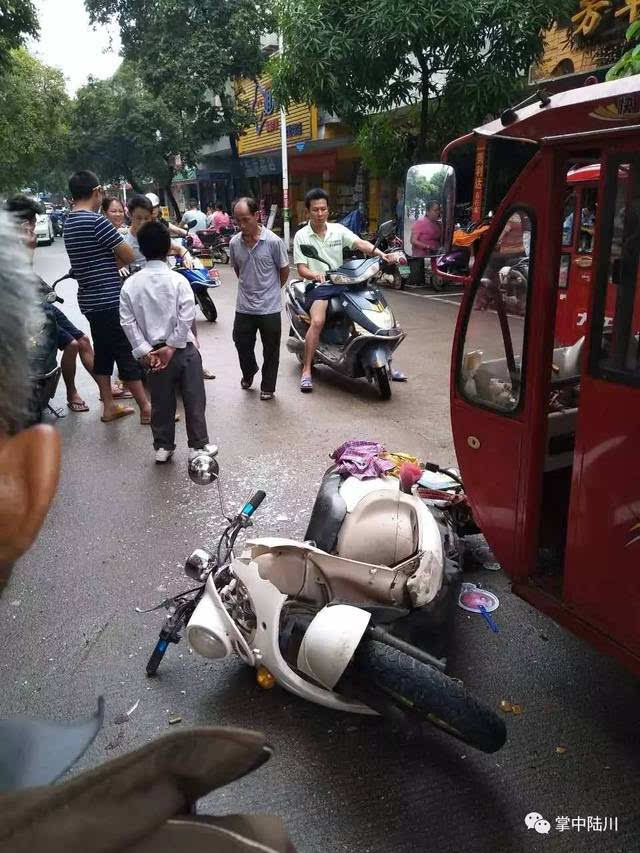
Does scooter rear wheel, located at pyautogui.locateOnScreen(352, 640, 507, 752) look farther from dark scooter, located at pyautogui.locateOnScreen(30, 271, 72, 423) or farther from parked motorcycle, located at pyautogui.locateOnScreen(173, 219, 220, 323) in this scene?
parked motorcycle, located at pyautogui.locateOnScreen(173, 219, 220, 323)

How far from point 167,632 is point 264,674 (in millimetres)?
415

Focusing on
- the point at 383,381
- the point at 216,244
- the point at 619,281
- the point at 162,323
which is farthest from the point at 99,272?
the point at 216,244

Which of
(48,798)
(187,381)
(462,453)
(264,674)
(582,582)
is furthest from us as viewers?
(187,381)

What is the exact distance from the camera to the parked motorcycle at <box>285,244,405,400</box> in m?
5.99

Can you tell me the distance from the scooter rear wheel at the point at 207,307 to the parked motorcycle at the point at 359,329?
10.4ft

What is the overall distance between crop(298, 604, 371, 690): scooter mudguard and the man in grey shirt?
13.4 ft

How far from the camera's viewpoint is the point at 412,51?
388 inches

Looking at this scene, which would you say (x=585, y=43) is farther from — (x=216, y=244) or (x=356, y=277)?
(x=216, y=244)

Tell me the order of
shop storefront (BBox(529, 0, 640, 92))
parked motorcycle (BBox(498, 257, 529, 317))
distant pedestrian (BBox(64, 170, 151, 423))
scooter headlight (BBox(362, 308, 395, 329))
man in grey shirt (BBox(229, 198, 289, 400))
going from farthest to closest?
shop storefront (BBox(529, 0, 640, 92))
scooter headlight (BBox(362, 308, 395, 329))
man in grey shirt (BBox(229, 198, 289, 400))
distant pedestrian (BBox(64, 170, 151, 423))
parked motorcycle (BBox(498, 257, 529, 317))

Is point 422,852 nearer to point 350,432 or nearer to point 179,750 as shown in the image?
point 179,750

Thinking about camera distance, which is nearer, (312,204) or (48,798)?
(48,798)

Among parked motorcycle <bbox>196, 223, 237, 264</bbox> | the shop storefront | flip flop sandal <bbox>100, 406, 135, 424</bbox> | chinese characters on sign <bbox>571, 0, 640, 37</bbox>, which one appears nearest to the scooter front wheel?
flip flop sandal <bbox>100, 406, 135, 424</bbox>

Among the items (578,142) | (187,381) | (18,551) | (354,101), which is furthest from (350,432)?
(354,101)

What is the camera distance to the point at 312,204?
20.0 ft
